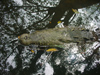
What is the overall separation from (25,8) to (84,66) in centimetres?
273

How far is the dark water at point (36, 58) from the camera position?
2004mm

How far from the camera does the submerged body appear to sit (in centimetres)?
197

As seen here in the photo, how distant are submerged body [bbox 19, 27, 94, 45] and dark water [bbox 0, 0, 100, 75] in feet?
0.80

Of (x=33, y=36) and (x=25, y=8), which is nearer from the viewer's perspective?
(x=33, y=36)

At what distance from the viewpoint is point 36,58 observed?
2.12 metres

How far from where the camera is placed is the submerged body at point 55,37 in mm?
1972

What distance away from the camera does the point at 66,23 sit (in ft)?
8.36

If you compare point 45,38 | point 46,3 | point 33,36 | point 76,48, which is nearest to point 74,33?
point 76,48

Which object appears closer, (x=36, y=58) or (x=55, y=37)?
(x=55, y=37)

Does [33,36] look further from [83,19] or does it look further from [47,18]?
[83,19]

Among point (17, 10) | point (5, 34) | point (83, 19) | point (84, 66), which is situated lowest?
point (84, 66)

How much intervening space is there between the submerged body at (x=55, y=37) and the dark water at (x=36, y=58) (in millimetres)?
243

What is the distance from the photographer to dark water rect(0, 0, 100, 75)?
200cm

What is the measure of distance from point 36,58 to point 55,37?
0.82 m
